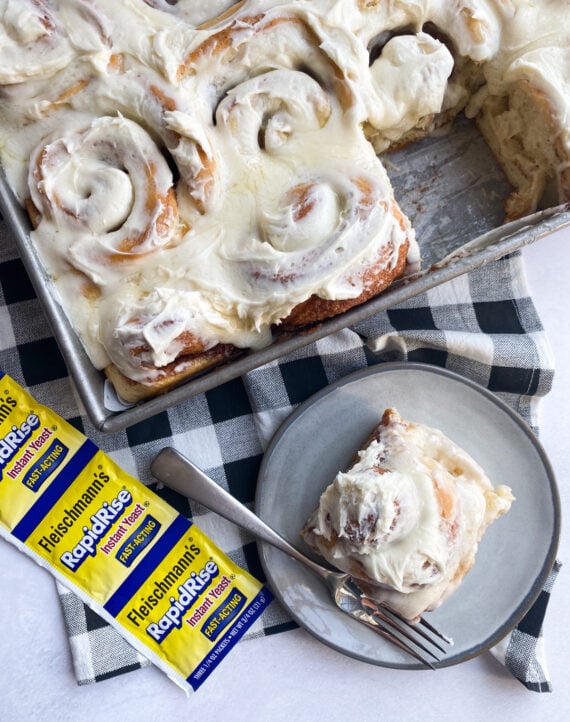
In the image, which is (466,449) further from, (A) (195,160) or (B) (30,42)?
(B) (30,42)

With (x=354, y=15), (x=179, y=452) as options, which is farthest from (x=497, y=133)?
(x=179, y=452)

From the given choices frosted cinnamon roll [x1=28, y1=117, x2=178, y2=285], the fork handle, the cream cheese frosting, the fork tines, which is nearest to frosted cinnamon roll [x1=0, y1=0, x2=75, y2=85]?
the cream cheese frosting

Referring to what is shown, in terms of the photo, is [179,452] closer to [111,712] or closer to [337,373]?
[337,373]

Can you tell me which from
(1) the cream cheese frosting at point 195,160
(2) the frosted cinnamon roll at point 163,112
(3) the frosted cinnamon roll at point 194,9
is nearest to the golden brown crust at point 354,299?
(1) the cream cheese frosting at point 195,160

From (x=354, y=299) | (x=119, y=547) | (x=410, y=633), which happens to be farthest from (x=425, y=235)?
(x=119, y=547)

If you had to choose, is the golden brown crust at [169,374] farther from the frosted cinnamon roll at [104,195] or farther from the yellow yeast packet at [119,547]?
the yellow yeast packet at [119,547]

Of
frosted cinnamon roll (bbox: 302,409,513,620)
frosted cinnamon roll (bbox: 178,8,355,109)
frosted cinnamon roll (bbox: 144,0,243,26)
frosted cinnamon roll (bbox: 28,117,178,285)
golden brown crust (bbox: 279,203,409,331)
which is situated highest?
frosted cinnamon roll (bbox: 144,0,243,26)

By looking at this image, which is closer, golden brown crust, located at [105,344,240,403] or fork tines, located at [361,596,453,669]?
golden brown crust, located at [105,344,240,403]

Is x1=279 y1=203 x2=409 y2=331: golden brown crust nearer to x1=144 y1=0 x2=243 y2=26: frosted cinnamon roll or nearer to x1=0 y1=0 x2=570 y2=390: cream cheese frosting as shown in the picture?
x1=0 y1=0 x2=570 y2=390: cream cheese frosting
